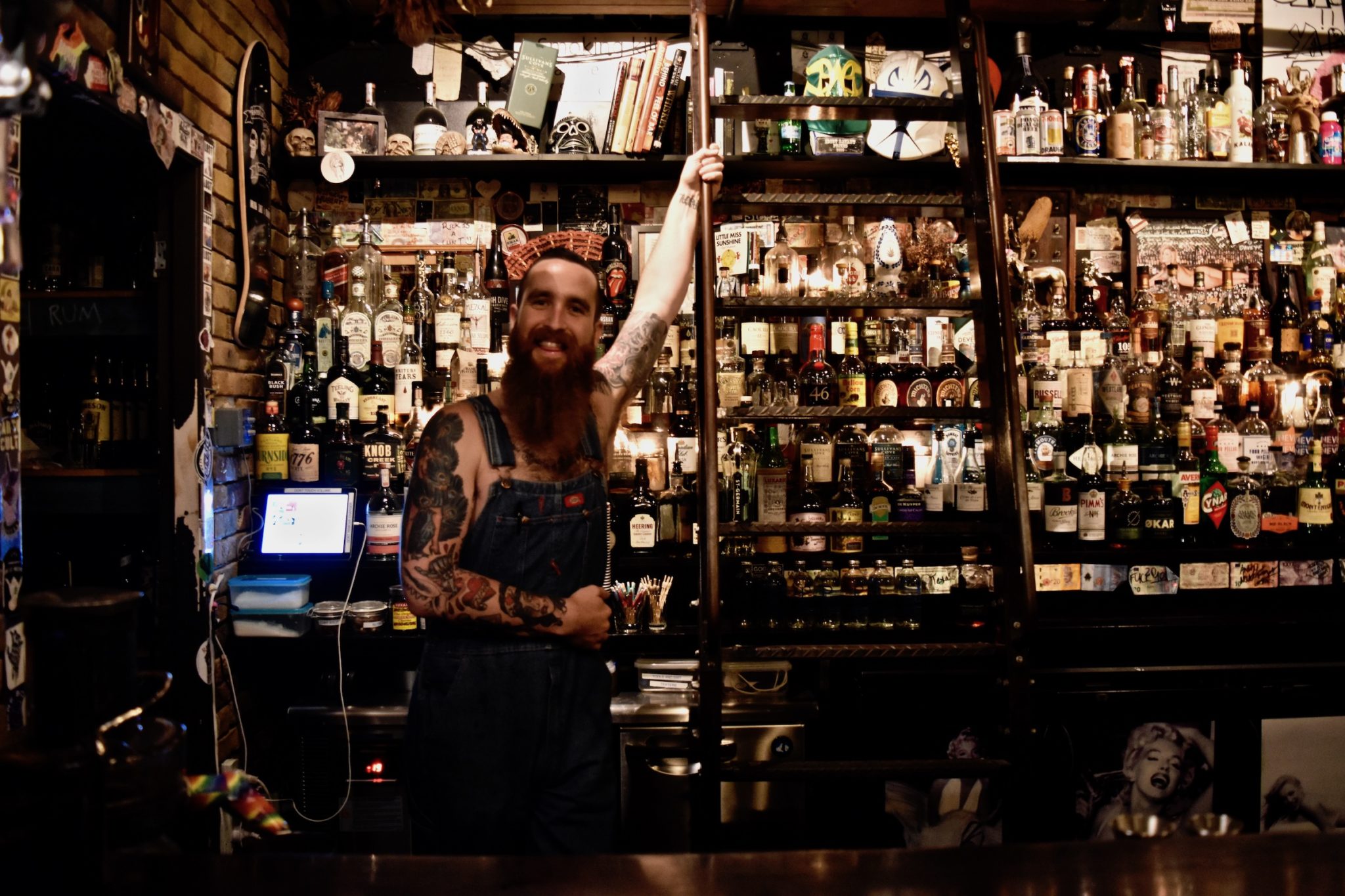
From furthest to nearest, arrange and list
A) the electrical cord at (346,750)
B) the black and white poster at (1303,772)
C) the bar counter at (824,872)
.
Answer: the black and white poster at (1303,772) < the electrical cord at (346,750) < the bar counter at (824,872)

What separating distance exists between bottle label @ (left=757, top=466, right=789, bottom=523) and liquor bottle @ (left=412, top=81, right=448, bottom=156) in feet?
5.98

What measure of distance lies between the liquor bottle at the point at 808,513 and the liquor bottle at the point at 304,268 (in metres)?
2.12

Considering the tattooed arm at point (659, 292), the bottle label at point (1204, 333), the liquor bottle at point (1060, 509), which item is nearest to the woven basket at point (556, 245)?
the tattooed arm at point (659, 292)

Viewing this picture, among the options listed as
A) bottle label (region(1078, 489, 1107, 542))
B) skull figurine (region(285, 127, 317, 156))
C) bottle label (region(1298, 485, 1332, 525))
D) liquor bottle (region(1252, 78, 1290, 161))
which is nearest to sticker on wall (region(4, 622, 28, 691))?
skull figurine (region(285, 127, 317, 156))

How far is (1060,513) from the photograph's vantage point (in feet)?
10.6

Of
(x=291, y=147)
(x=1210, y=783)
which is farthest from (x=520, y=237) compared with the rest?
(x=1210, y=783)

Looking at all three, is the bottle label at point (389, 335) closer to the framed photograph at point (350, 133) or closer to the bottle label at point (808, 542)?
the framed photograph at point (350, 133)

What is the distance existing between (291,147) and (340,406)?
1.05 metres

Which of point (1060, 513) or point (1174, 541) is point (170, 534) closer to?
point (1060, 513)

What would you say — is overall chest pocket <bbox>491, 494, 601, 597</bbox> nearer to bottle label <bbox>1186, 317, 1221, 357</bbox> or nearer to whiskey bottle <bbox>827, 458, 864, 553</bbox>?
whiskey bottle <bbox>827, 458, 864, 553</bbox>

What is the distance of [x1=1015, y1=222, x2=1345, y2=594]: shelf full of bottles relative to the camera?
10.8 ft

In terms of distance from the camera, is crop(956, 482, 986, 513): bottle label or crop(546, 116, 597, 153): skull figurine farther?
crop(546, 116, 597, 153): skull figurine

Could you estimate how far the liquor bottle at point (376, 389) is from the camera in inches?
133

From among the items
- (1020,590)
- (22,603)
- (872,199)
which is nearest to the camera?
(22,603)
